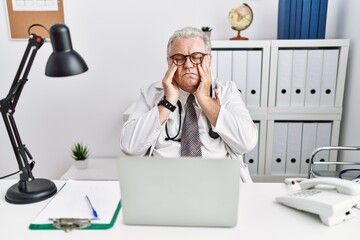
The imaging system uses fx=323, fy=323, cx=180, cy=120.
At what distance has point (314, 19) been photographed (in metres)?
2.01

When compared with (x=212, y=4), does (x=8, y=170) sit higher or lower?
lower

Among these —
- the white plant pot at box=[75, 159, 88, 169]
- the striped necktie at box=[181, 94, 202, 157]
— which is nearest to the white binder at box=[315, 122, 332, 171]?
the striped necktie at box=[181, 94, 202, 157]

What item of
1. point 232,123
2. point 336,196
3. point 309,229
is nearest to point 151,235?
point 309,229

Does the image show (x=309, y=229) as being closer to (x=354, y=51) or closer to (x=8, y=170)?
(x=354, y=51)

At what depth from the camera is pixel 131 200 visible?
2.85ft

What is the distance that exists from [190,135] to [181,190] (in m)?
0.62

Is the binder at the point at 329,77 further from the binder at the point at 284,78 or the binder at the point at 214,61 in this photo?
the binder at the point at 214,61

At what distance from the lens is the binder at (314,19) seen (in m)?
1.98

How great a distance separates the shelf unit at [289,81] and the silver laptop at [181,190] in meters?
1.29

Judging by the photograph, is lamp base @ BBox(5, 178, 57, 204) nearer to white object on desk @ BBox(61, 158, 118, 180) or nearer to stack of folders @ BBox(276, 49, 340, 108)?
white object on desk @ BBox(61, 158, 118, 180)

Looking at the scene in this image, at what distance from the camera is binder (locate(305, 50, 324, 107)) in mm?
2008

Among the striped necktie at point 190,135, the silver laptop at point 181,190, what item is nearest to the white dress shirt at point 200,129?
the striped necktie at point 190,135

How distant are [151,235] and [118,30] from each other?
5.73 ft

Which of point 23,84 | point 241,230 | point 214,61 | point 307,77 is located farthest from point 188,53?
point 307,77
